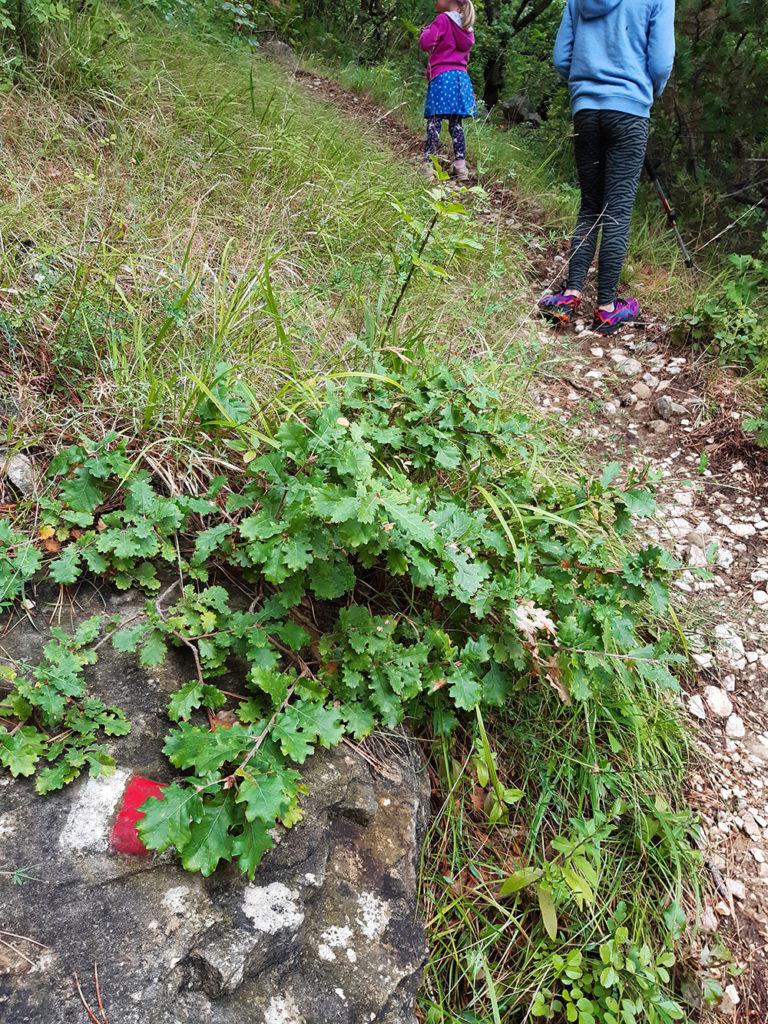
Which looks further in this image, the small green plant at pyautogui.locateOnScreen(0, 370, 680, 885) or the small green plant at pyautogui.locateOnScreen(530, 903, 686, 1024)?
the small green plant at pyautogui.locateOnScreen(530, 903, 686, 1024)

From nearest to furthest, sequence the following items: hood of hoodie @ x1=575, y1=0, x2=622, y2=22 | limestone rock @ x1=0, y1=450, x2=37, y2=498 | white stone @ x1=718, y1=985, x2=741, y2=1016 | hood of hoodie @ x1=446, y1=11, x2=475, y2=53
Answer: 1. white stone @ x1=718, y1=985, x2=741, y2=1016
2. limestone rock @ x1=0, y1=450, x2=37, y2=498
3. hood of hoodie @ x1=575, y1=0, x2=622, y2=22
4. hood of hoodie @ x1=446, y1=11, x2=475, y2=53

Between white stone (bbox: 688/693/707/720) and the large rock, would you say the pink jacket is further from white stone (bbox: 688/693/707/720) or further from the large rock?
the large rock

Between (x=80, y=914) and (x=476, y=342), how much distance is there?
2808 mm

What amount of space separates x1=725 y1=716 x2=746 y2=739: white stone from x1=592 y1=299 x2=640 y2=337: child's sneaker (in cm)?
264

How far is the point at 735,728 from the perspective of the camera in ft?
7.29

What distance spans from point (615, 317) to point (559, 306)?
15.1 inches

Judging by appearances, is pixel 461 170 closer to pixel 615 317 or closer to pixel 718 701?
pixel 615 317

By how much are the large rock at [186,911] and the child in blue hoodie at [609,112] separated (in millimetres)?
3353

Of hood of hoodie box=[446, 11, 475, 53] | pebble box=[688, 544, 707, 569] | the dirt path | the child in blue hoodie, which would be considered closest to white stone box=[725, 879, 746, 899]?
the dirt path

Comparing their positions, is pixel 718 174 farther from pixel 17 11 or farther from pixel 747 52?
pixel 17 11

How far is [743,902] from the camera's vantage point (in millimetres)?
1850

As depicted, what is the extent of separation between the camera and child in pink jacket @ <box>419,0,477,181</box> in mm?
5617

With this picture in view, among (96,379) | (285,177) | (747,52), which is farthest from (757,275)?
(96,379)

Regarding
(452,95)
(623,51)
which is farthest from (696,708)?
(452,95)
